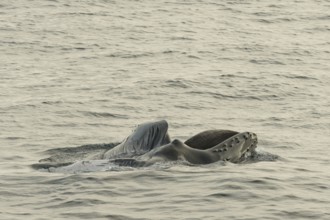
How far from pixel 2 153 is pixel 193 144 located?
15.4ft

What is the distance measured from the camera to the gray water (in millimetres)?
16891

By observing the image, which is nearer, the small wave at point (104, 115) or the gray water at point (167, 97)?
the gray water at point (167, 97)

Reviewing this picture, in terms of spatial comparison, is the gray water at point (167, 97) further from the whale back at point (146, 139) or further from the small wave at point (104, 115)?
the whale back at point (146, 139)

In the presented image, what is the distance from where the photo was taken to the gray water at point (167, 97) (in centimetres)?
1689

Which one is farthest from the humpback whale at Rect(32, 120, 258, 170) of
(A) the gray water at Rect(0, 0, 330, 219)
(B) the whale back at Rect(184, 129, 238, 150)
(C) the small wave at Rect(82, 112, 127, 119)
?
(C) the small wave at Rect(82, 112, 127, 119)

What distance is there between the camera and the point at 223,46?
129 ft

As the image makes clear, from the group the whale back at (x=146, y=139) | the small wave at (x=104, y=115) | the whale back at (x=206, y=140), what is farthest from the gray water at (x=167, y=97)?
the whale back at (x=146, y=139)

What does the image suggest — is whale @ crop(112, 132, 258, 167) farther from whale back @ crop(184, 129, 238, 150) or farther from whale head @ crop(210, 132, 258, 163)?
whale back @ crop(184, 129, 238, 150)

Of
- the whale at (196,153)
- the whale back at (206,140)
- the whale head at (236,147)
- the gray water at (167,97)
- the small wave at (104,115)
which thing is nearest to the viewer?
the gray water at (167,97)

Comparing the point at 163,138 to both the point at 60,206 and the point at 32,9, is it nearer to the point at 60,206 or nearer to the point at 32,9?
the point at 60,206

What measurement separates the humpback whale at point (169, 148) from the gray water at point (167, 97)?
320 millimetres

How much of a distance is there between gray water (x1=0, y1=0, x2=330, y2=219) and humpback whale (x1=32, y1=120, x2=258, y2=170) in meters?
0.32

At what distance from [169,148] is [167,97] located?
11064mm

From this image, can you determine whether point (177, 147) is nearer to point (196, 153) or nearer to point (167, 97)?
point (196, 153)
